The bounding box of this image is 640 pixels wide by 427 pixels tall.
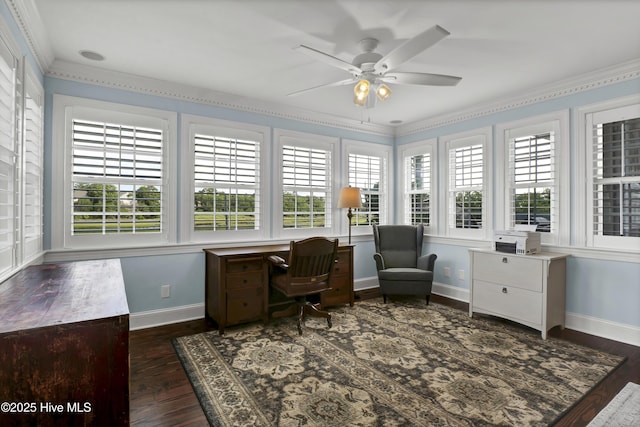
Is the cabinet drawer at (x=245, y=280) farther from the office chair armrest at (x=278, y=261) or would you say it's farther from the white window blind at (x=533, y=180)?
the white window blind at (x=533, y=180)

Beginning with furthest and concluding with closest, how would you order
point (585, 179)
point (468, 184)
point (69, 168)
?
point (468, 184) → point (585, 179) → point (69, 168)

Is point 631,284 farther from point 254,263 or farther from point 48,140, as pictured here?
point 48,140

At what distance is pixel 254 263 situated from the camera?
348 centimetres

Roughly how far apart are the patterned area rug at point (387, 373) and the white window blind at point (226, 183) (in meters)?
1.26

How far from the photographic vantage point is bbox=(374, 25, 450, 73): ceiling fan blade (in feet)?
6.53

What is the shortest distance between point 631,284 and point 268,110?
4.18 metres

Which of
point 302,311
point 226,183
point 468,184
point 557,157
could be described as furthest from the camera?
point 468,184

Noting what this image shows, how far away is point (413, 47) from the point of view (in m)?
2.18

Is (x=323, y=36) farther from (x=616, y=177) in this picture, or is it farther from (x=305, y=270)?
(x=616, y=177)

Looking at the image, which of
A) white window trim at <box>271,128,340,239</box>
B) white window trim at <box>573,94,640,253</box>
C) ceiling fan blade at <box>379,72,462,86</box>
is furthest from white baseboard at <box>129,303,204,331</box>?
white window trim at <box>573,94,640,253</box>

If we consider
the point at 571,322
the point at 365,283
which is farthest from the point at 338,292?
the point at 571,322

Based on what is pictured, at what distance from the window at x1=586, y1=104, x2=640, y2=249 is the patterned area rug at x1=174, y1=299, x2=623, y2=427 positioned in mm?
1171

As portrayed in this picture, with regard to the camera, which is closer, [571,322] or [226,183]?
[571,322]

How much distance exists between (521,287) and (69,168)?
4.53 m
